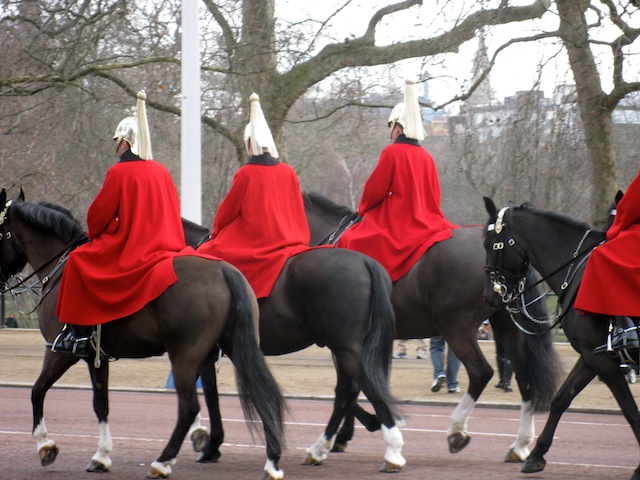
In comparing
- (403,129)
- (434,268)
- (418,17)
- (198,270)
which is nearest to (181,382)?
(198,270)

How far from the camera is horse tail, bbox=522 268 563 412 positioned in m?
8.48

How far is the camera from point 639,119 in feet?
51.5

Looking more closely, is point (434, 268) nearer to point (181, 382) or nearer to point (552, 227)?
point (552, 227)

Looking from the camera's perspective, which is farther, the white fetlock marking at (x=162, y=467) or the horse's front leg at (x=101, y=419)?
the horse's front leg at (x=101, y=419)

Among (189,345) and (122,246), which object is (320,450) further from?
(122,246)

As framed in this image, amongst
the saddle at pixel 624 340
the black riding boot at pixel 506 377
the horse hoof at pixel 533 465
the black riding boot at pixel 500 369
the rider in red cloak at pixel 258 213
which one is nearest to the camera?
the saddle at pixel 624 340

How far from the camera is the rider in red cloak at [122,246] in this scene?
736 centimetres

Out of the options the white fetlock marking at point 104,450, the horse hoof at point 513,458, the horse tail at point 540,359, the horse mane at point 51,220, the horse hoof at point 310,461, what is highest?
the horse mane at point 51,220

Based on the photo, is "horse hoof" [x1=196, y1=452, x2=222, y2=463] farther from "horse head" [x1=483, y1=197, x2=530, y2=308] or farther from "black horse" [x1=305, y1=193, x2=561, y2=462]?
"horse head" [x1=483, y1=197, x2=530, y2=308]

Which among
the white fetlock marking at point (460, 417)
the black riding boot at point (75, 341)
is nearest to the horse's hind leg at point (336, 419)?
the white fetlock marking at point (460, 417)

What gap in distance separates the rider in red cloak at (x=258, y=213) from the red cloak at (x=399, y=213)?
83 cm

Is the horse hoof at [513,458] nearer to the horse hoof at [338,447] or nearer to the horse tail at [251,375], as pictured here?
the horse hoof at [338,447]

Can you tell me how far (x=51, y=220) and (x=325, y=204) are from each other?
2.59m

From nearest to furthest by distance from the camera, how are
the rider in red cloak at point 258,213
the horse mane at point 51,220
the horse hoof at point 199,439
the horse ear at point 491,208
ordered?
the horse ear at point 491,208 → the horse mane at point 51,220 → the rider in red cloak at point 258,213 → the horse hoof at point 199,439
